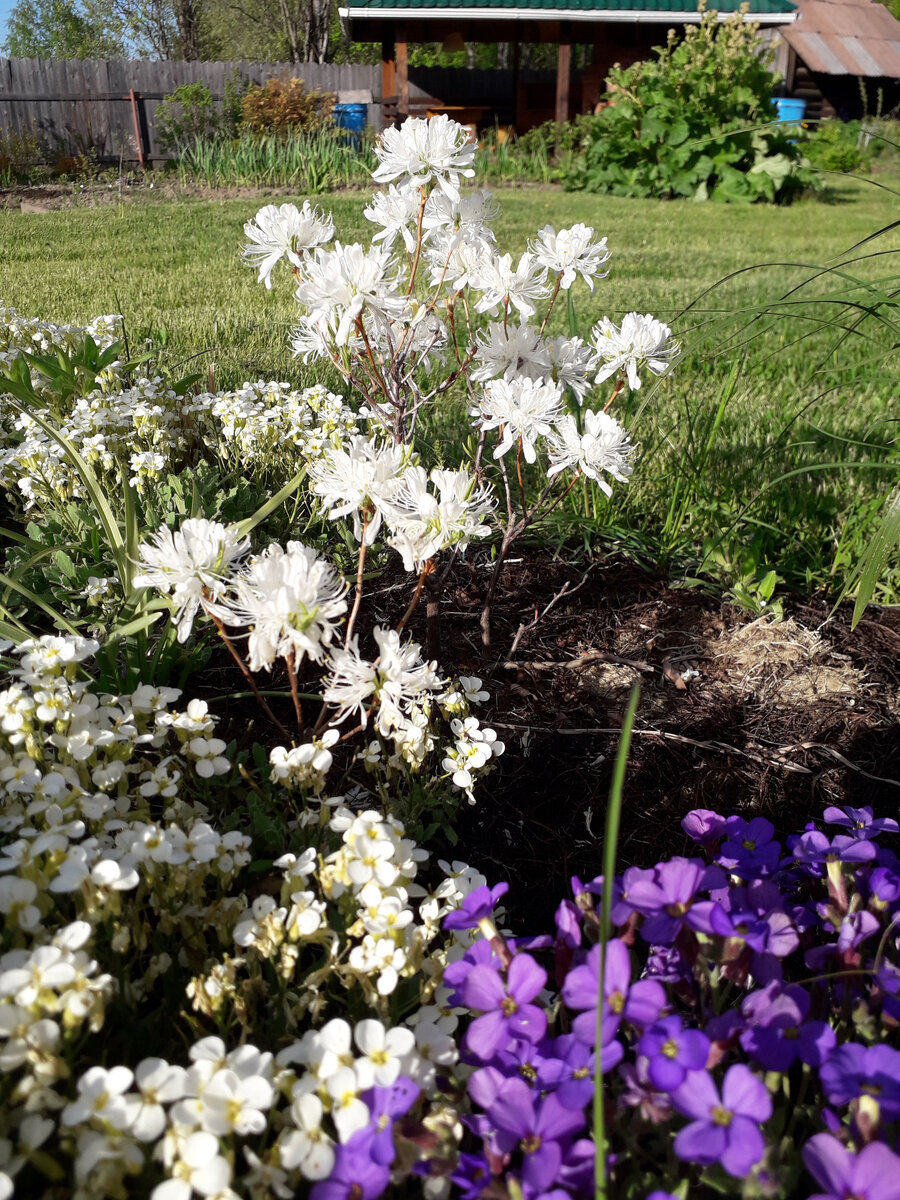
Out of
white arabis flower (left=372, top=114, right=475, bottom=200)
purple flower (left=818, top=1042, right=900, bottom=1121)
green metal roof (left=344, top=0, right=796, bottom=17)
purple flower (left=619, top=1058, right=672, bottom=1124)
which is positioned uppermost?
green metal roof (left=344, top=0, right=796, bottom=17)

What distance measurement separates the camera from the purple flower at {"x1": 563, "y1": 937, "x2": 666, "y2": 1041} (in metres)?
0.91

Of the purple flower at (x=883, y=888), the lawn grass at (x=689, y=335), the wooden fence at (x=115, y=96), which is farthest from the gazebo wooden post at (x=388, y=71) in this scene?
the purple flower at (x=883, y=888)

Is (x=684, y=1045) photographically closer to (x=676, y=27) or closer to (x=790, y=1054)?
(x=790, y=1054)

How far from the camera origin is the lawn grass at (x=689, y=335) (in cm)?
244

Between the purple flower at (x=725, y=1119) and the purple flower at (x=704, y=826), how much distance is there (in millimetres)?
461

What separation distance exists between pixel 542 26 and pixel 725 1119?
18.6m

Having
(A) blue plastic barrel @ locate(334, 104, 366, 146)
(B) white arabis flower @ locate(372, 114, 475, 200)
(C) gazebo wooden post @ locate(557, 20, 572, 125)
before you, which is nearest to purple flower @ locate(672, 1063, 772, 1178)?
(B) white arabis flower @ locate(372, 114, 475, 200)

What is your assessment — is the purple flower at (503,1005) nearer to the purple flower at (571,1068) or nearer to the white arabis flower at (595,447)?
the purple flower at (571,1068)

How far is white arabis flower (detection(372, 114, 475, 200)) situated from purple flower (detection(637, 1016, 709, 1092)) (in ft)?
4.50

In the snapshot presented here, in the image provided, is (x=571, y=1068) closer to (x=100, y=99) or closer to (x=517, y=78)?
(x=100, y=99)

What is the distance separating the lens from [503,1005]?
0.96 meters

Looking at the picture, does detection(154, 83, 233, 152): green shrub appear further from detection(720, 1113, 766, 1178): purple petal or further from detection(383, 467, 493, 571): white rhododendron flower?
detection(720, 1113, 766, 1178): purple petal

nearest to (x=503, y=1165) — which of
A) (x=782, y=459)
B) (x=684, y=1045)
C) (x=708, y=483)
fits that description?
(x=684, y=1045)

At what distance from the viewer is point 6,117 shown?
554 inches
